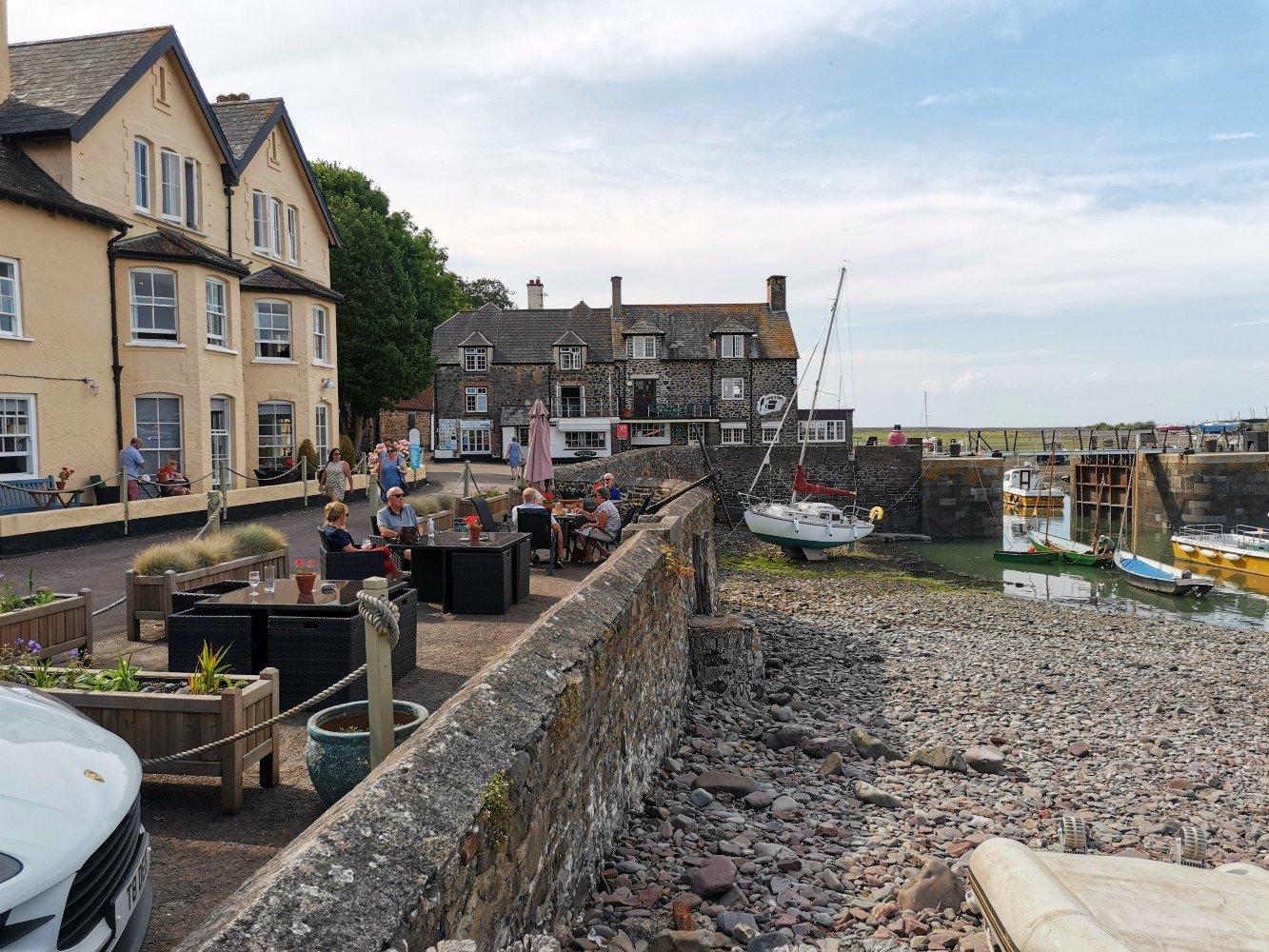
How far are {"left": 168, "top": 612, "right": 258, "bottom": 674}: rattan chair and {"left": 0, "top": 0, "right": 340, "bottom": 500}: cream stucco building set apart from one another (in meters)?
12.5

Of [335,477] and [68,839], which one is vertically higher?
[335,477]

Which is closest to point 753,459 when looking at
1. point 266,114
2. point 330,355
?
point 330,355

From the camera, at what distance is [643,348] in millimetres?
51531

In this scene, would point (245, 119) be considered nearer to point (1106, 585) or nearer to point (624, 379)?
point (1106, 585)

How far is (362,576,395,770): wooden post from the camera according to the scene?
457 centimetres

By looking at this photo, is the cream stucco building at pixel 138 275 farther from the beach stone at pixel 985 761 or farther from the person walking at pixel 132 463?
the beach stone at pixel 985 761

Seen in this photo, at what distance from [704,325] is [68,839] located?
50.6 metres

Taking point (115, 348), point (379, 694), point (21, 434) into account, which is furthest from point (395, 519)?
point (115, 348)

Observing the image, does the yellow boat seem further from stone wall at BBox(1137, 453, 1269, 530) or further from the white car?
the white car

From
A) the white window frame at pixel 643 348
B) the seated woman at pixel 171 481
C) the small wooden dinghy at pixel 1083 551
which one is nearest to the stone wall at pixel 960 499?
the small wooden dinghy at pixel 1083 551

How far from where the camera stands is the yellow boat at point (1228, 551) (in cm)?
2744

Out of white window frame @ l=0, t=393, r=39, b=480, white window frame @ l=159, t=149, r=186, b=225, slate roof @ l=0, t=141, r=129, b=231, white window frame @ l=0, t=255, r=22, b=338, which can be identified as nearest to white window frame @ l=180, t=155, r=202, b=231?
white window frame @ l=159, t=149, r=186, b=225

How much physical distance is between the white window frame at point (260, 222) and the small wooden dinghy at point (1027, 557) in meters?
24.7

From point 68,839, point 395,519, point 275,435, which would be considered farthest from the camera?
point 275,435
